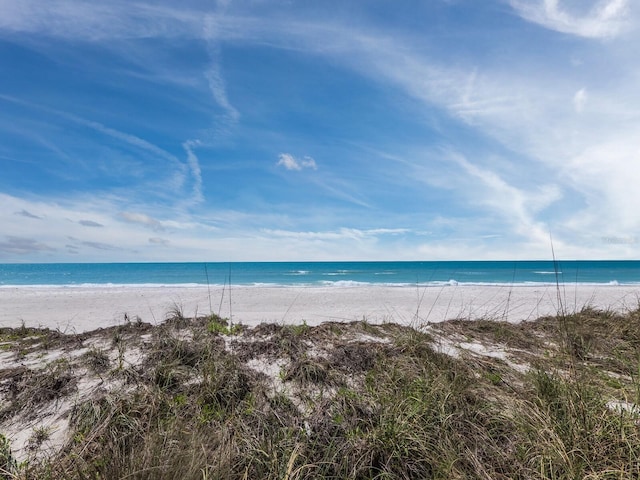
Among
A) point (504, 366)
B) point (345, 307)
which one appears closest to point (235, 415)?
point (504, 366)

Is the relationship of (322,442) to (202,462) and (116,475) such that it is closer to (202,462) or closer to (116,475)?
(202,462)

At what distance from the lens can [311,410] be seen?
12.2 ft

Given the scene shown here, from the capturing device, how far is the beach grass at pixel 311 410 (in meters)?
2.54

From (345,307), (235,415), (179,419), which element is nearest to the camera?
(179,419)

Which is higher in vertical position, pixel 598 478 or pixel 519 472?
pixel 598 478

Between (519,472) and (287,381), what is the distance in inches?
104

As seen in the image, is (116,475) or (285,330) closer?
(116,475)

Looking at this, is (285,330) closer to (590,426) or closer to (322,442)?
(322,442)

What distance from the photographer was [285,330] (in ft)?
19.5

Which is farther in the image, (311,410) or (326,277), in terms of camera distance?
(326,277)

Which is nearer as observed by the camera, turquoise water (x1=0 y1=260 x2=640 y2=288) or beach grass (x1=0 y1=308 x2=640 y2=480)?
beach grass (x1=0 y1=308 x2=640 y2=480)

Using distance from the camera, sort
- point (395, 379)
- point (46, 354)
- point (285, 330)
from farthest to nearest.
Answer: point (285, 330) → point (46, 354) → point (395, 379)

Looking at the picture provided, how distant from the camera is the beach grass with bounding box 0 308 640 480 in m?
2.54

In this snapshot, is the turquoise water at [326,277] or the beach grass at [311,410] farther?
the turquoise water at [326,277]
